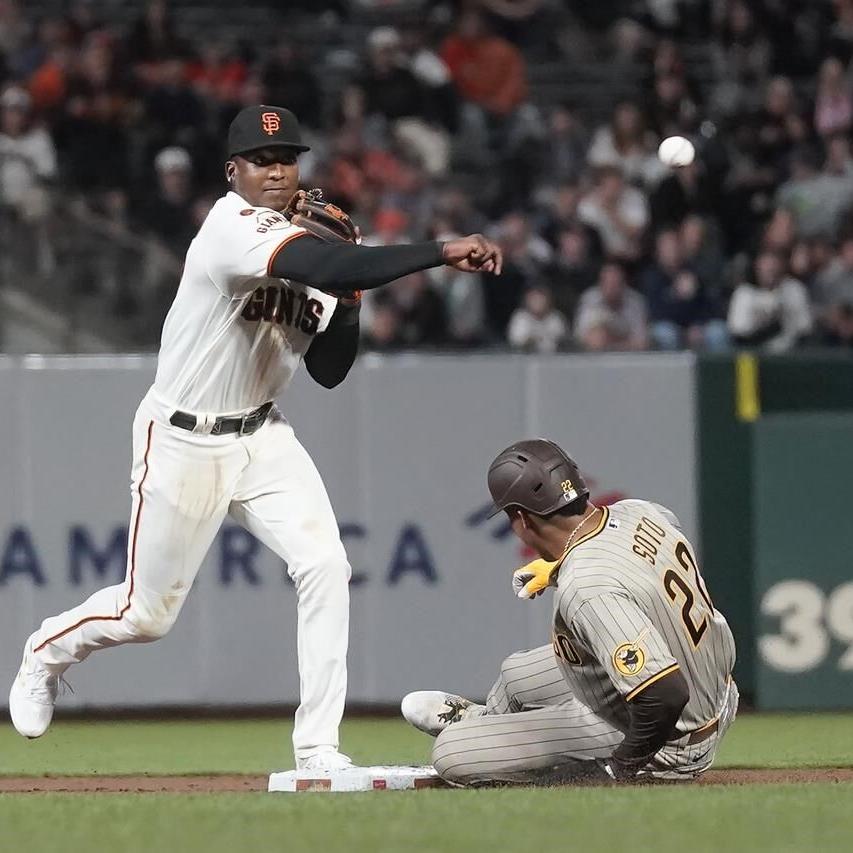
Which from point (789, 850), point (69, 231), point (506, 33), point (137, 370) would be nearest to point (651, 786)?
point (789, 850)

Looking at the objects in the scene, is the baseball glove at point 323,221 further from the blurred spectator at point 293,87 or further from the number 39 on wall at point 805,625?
the blurred spectator at point 293,87

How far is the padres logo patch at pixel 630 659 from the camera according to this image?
4723mm

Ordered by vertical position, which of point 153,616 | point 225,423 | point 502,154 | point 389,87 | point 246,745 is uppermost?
point 389,87

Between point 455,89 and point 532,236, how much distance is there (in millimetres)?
1731

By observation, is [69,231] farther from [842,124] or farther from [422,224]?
[842,124]

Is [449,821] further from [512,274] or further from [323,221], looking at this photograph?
[512,274]

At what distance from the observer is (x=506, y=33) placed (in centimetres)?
1343

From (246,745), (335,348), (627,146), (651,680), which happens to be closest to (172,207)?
(627,146)

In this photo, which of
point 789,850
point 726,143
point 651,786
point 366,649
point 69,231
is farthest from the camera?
point 726,143

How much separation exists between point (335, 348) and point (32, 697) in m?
1.48

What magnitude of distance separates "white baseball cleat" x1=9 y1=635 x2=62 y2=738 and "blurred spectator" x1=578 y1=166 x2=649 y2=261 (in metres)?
6.19

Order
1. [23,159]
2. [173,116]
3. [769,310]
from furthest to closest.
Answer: [173,116], [769,310], [23,159]

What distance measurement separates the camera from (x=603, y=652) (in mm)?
Answer: 4777

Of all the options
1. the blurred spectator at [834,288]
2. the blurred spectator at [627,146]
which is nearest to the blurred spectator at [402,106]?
the blurred spectator at [627,146]
